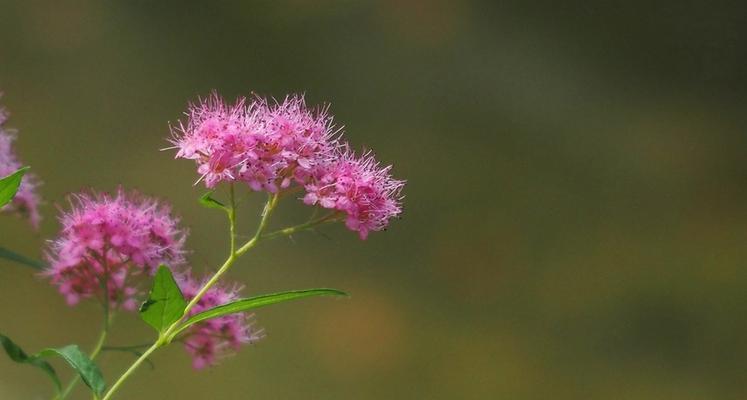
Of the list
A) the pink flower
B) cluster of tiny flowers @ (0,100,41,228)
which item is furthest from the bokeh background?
the pink flower

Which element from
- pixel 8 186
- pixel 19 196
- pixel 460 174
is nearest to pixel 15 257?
pixel 19 196

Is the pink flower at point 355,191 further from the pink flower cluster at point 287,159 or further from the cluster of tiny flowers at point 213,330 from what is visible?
the cluster of tiny flowers at point 213,330

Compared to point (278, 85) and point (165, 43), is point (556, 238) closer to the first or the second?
point (278, 85)

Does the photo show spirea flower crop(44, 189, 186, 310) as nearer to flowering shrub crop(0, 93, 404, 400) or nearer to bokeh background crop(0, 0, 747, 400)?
flowering shrub crop(0, 93, 404, 400)

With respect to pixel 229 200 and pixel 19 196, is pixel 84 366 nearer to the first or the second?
pixel 229 200

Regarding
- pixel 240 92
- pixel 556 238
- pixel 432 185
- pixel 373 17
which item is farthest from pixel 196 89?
pixel 556 238

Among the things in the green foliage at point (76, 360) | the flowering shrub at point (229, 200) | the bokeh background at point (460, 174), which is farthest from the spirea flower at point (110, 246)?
the bokeh background at point (460, 174)
